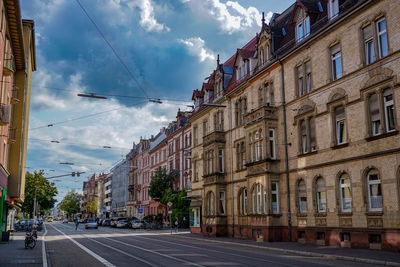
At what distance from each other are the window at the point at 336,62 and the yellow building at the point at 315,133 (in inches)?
2.3

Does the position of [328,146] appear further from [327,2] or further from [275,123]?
[327,2]

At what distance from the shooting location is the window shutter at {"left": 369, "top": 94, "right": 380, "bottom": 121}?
20.6 meters

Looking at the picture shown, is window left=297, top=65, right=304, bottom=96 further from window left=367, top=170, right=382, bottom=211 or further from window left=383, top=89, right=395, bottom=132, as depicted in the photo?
window left=367, top=170, right=382, bottom=211

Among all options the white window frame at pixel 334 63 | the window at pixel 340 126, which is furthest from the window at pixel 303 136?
the white window frame at pixel 334 63

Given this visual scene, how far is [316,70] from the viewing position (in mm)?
25609

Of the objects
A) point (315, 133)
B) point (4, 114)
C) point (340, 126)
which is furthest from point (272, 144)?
point (4, 114)

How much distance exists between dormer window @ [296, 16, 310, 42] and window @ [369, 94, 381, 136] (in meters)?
8.09

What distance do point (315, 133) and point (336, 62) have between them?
4496 mm

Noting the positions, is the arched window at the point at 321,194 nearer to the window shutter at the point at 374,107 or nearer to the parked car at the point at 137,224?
the window shutter at the point at 374,107

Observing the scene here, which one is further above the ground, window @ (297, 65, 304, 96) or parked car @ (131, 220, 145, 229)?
window @ (297, 65, 304, 96)

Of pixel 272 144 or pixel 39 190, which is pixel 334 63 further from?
pixel 39 190

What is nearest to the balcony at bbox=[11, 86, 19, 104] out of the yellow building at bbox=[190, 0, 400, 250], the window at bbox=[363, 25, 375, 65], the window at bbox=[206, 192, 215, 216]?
the yellow building at bbox=[190, 0, 400, 250]

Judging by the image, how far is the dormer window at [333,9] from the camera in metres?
24.3

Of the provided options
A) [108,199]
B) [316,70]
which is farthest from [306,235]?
[108,199]
